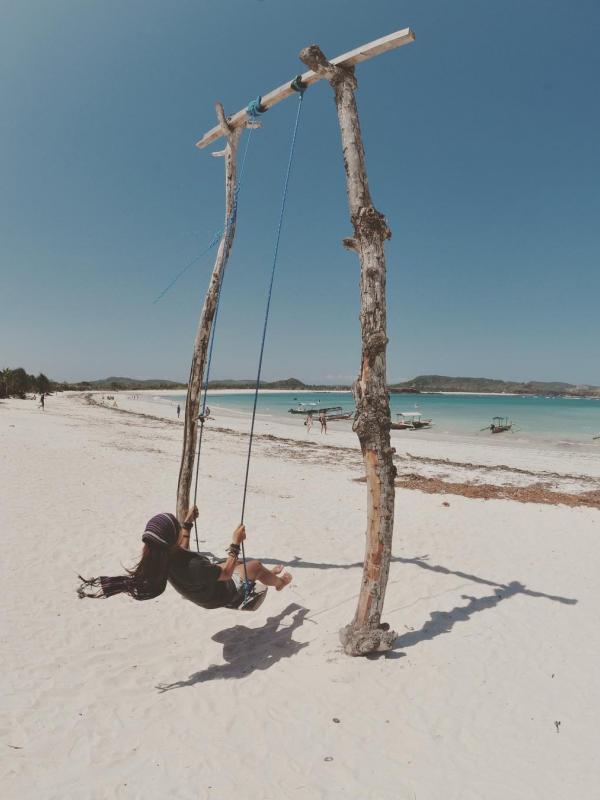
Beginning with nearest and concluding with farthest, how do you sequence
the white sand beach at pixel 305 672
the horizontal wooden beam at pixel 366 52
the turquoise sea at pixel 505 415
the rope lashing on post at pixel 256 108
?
the white sand beach at pixel 305 672
the horizontal wooden beam at pixel 366 52
the rope lashing on post at pixel 256 108
the turquoise sea at pixel 505 415

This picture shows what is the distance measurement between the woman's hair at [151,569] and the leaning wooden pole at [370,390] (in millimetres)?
1784

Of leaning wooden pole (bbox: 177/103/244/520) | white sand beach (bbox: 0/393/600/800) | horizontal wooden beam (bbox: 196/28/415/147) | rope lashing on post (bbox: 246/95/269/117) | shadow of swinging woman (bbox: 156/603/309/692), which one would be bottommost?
shadow of swinging woman (bbox: 156/603/309/692)

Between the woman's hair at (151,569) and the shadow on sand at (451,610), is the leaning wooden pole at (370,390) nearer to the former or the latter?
the shadow on sand at (451,610)

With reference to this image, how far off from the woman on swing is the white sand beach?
28.6 inches

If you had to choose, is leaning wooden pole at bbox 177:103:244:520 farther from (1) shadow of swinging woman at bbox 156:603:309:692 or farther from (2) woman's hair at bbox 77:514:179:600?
(2) woman's hair at bbox 77:514:179:600

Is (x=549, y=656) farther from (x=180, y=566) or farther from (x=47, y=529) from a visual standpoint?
(x=47, y=529)

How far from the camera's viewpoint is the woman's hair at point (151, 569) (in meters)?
3.66

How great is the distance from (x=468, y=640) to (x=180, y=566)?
3007 mm

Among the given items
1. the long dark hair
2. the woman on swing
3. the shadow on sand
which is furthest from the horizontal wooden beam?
the shadow on sand

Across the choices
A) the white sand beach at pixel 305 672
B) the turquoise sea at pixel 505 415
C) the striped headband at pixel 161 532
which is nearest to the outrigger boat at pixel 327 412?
the turquoise sea at pixel 505 415

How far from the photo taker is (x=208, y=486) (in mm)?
11688

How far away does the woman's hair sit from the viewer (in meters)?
3.66

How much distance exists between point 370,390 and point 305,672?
262 cm

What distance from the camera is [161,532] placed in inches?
144
